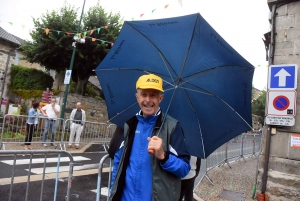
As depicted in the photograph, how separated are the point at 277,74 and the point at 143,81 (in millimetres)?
4034

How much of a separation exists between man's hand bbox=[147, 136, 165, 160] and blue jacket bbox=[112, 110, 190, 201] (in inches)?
3.2

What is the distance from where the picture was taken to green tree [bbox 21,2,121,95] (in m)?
18.7

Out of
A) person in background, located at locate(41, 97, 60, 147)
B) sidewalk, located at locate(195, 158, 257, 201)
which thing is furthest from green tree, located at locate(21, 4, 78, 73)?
sidewalk, located at locate(195, 158, 257, 201)

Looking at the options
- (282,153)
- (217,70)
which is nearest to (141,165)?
(217,70)

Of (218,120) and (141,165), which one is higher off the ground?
(218,120)

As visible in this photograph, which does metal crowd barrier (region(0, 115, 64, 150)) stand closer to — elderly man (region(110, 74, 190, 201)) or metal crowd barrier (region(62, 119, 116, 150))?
metal crowd barrier (region(62, 119, 116, 150))

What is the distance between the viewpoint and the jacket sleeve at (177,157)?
187 cm

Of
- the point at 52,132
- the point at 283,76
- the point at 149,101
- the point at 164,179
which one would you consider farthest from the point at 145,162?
the point at 52,132

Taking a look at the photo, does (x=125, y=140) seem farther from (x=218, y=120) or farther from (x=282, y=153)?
(x=282, y=153)

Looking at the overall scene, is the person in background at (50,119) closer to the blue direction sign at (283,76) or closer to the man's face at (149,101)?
the blue direction sign at (283,76)

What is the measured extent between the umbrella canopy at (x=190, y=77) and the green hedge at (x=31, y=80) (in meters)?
19.8

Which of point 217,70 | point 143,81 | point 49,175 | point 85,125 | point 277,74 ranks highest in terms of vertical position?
point 277,74

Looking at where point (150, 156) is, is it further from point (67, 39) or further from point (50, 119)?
point (67, 39)

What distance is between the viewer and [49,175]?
19.2 ft
